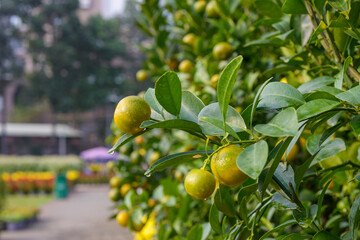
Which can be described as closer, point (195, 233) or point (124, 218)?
point (195, 233)

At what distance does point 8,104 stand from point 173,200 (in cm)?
2475

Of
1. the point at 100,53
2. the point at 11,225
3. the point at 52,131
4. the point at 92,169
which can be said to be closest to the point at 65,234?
the point at 11,225

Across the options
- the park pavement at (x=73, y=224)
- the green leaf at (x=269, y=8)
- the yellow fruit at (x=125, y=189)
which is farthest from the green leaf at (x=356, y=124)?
the park pavement at (x=73, y=224)

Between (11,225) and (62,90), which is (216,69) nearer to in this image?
(11,225)

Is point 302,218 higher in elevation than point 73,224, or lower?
higher

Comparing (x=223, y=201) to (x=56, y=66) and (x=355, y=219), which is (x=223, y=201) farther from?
(x=56, y=66)

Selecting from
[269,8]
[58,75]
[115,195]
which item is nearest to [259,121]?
[269,8]

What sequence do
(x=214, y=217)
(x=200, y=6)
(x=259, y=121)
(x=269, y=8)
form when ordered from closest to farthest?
(x=214, y=217), (x=269, y=8), (x=259, y=121), (x=200, y=6)

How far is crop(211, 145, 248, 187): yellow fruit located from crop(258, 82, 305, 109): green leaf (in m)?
0.06

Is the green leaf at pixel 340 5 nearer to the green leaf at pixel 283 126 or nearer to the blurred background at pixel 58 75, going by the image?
the green leaf at pixel 283 126

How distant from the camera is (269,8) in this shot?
2.04ft

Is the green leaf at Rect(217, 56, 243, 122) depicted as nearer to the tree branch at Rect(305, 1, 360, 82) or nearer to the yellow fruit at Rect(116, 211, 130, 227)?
the tree branch at Rect(305, 1, 360, 82)

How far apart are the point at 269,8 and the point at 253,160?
1.36 ft

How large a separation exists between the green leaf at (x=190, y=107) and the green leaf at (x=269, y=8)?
0.29 m
